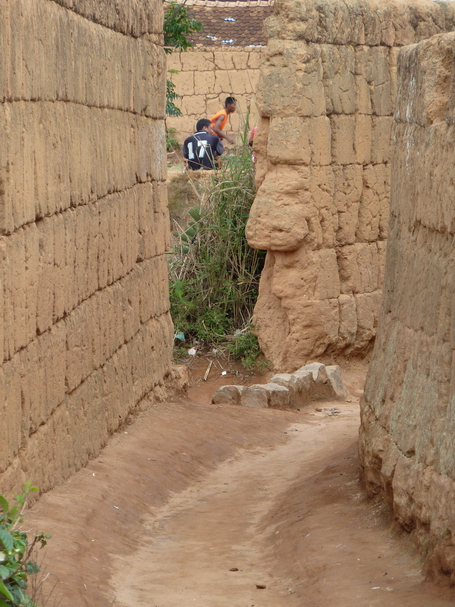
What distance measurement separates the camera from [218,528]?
19.0 ft

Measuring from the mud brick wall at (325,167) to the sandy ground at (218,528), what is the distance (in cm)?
293

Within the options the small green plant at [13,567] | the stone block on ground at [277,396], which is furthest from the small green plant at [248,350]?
the small green plant at [13,567]

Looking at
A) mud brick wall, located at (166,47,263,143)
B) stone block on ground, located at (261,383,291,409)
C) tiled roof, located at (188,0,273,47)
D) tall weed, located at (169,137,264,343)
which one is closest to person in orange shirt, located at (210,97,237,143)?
tall weed, located at (169,137,264,343)

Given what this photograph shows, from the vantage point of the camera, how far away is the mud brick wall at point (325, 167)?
10.2 m

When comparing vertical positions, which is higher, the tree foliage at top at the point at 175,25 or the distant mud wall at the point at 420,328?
the tree foliage at top at the point at 175,25

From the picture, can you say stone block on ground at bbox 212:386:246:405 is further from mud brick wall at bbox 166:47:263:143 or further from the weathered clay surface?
mud brick wall at bbox 166:47:263:143

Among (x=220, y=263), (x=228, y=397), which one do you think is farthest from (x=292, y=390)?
(x=220, y=263)

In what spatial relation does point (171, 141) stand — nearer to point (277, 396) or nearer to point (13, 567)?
point (277, 396)

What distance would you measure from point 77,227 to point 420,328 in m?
2.26

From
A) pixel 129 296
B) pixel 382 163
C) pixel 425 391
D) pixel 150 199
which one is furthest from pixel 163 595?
pixel 382 163

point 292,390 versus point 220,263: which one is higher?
point 220,263

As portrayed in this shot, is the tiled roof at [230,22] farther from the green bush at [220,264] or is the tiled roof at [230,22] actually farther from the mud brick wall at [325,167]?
the mud brick wall at [325,167]

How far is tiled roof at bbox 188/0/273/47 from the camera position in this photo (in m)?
22.8

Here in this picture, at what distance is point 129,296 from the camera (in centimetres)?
743
